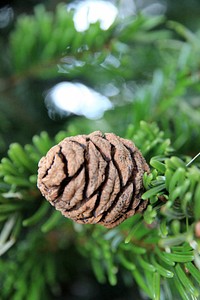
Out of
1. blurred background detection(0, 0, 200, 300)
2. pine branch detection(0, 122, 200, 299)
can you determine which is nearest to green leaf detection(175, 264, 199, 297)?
pine branch detection(0, 122, 200, 299)

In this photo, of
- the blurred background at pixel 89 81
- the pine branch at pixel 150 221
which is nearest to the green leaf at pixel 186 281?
the pine branch at pixel 150 221

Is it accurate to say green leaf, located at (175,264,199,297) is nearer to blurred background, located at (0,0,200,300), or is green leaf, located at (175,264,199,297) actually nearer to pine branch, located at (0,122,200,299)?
pine branch, located at (0,122,200,299)

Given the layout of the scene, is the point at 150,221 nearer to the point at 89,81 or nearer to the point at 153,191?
the point at 153,191

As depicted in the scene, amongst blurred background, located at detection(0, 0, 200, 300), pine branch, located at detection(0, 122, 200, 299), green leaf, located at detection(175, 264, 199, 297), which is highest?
blurred background, located at detection(0, 0, 200, 300)

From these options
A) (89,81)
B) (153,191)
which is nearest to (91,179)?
(153,191)

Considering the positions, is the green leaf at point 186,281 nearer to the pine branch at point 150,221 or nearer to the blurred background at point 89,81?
the pine branch at point 150,221

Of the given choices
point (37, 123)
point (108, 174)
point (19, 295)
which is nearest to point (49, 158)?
point (108, 174)

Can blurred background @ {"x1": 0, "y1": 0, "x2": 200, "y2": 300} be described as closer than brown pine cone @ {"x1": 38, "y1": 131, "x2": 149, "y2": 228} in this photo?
No
